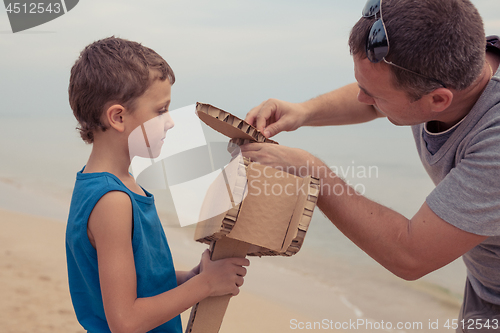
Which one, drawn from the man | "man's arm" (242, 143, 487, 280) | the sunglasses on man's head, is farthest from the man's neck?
"man's arm" (242, 143, 487, 280)

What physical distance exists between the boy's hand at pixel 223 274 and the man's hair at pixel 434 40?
96 cm

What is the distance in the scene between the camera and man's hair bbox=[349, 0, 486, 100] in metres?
1.54

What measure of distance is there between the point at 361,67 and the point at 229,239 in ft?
2.96

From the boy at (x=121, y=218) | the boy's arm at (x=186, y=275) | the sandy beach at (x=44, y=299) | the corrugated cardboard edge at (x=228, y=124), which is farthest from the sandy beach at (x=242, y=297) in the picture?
the corrugated cardboard edge at (x=228, y=124)

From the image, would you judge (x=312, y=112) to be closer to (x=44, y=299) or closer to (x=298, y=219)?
(x=298, y=219)

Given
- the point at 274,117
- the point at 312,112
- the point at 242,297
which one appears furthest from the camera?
the point at 242,297

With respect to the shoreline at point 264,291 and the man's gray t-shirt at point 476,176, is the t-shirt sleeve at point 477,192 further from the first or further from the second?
the shoreline at point 264,291

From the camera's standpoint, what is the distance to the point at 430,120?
1.83 meters

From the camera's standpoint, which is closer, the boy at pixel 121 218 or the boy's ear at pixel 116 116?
the boy at pixel 121 218

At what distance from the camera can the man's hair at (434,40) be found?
5.04 feet

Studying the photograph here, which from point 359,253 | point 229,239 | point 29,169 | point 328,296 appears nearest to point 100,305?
point 229,239

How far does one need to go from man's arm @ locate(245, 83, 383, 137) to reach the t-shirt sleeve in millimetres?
765

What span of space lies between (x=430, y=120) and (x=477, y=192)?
0.43m

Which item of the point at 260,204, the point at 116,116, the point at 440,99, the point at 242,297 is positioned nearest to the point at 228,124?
the point at 260,204
